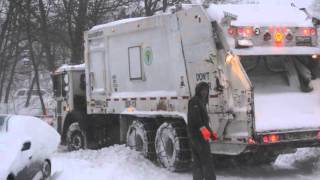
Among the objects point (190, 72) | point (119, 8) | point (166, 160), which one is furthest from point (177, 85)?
point (119, 8)

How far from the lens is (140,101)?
43.8 feet

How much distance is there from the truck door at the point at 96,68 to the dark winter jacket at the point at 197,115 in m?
5.54

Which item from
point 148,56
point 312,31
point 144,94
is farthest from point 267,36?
point 144,94

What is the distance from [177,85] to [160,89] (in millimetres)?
759

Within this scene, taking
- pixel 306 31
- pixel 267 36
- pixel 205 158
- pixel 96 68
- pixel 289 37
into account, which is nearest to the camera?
pixel 205 158

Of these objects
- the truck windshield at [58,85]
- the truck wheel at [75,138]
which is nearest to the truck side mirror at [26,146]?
the truck wheel at [75,138]

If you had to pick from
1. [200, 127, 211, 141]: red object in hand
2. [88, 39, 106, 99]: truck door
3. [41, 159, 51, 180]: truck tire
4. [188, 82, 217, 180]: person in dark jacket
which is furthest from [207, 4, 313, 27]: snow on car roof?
[88, 39, 106, 99]: truck door

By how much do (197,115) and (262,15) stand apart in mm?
2593

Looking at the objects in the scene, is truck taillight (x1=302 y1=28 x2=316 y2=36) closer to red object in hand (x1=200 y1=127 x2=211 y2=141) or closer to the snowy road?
the snowy road

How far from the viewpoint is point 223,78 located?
10594 millimetres

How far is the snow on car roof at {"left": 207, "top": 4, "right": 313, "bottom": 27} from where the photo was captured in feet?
35.7

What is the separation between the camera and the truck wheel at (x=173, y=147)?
38.7 ft

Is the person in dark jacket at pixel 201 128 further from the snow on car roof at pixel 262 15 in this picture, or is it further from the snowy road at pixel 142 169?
the snow on car roof at pixel 262 15

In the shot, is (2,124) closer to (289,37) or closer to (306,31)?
(289,37)
